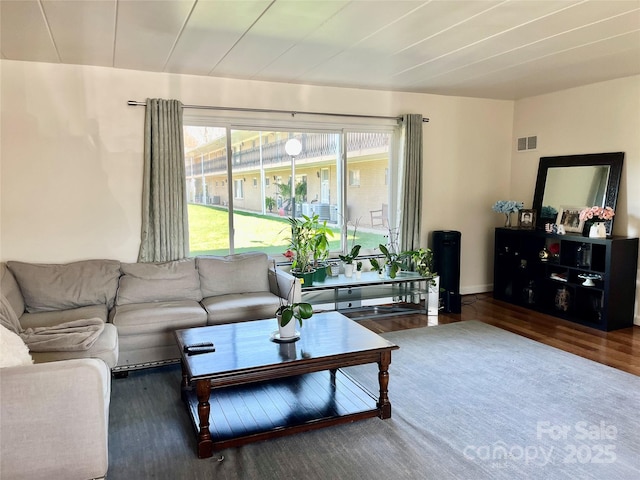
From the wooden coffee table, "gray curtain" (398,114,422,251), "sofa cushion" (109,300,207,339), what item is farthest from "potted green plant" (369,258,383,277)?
"sofa cushion" (109,300,207,339)

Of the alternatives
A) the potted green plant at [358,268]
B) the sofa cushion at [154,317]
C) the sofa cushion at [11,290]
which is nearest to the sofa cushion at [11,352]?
the sofa cushion at [154,317]

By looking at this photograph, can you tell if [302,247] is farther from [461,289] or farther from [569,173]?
[569,173]

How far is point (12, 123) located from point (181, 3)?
2.21 metres

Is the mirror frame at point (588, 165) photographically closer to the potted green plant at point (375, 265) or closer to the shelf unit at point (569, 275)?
the shelf unit at point (569, 275)

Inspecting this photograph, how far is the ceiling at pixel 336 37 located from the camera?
2.75m

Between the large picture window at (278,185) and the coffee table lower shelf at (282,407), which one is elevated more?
the large picture window at (278,185)

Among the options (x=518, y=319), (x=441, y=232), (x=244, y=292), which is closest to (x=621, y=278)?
(x=518, y=319)

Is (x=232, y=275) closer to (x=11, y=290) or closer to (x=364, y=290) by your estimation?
(x=364, y=290)

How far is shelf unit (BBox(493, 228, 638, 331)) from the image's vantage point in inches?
179

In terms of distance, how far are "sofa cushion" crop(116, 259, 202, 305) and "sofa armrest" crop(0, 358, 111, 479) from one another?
191 cm

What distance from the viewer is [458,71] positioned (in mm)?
4387

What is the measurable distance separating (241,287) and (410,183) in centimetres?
241

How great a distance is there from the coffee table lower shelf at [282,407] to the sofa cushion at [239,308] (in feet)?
2.35

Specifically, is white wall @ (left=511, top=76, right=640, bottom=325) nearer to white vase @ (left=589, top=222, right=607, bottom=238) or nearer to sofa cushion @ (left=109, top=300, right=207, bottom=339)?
white vase @ (left=589, top=222, right=607, bottom=238)
